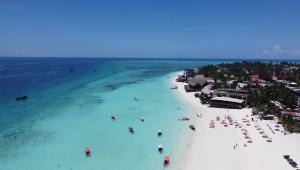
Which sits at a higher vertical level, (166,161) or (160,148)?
(160,148)

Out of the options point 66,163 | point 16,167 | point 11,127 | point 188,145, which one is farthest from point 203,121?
point 11,127

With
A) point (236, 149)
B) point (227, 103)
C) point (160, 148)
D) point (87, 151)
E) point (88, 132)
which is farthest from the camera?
point (227, 103)

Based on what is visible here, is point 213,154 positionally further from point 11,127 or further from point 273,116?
point 11,127

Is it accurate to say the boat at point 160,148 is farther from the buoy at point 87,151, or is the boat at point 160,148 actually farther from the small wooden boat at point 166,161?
the buoy at point 87,151

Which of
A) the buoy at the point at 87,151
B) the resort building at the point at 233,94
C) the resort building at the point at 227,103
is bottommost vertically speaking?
the buoy at the point at 87,151

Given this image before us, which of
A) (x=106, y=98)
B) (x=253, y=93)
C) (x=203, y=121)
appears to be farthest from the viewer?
(x=106, y=98)

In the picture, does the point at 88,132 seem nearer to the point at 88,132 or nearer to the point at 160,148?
the point at 88,132

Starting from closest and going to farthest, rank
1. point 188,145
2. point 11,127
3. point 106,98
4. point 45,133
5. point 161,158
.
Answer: point 161,158 < point 188,145 < point 45,133 < point 11,127 < point 106,98

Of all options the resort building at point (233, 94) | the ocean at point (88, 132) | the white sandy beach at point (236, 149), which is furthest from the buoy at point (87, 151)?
the resort building at point (233, 94)

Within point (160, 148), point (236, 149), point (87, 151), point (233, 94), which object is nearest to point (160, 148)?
point (160, 148)
